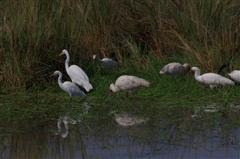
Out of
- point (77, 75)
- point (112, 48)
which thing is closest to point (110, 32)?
point (112, 48)

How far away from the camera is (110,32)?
40.0 ft

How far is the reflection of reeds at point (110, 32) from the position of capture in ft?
33.5

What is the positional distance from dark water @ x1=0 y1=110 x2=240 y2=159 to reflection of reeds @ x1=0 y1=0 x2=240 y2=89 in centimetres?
270

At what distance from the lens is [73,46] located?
1115 centimetres

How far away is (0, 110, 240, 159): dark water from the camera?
20.3ft

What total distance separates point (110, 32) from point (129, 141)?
5742 millimetres

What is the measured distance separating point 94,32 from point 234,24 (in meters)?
2.81

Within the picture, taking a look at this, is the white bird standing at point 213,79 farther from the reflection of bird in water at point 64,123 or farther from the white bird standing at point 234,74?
the reflection of bird in water at point 64,123

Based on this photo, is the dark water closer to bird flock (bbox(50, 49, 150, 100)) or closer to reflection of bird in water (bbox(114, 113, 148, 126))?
reflection of bird in water (bbox(114, 113, 148, 126))

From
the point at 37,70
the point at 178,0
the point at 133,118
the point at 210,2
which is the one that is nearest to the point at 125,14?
the point at 178,0

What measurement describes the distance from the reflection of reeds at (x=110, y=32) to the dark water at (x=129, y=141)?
270cm

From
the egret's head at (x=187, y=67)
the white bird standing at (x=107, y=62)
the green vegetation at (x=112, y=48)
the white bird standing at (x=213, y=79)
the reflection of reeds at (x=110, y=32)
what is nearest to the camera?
the green vegetation at (x=112, y=48)

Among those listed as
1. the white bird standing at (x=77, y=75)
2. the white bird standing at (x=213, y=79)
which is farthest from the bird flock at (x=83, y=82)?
the white bird standing at (x=213, y=79)

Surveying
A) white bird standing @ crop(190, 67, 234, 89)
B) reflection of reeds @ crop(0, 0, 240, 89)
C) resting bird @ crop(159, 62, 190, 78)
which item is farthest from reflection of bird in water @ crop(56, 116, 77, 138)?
resting bird @ crop(159, 62, 190, 78)
